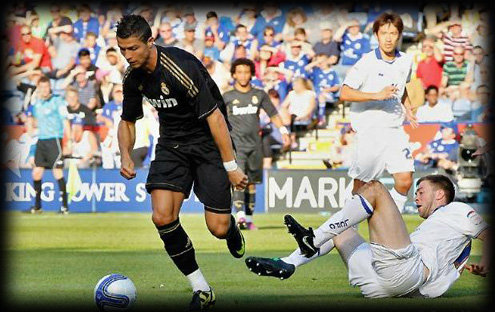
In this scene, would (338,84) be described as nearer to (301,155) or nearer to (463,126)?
(301,155)

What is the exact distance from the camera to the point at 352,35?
2406cm

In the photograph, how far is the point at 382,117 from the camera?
40.4ft

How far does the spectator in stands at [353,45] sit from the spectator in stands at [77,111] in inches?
233

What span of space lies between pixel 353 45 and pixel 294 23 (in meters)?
1.74

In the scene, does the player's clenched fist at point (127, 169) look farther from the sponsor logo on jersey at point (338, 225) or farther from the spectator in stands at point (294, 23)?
the spectator in stands at point (294, 23)

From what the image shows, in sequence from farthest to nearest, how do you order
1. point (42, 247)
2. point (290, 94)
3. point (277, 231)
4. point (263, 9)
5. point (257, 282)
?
point (263, 9) → point (290, 94) → point (277, 231) → point (42, 247) → point (257, 282)

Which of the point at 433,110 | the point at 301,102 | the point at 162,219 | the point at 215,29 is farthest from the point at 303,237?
the point at 215,29

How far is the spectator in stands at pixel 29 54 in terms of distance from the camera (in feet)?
84.6

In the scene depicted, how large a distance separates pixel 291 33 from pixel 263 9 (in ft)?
3.37

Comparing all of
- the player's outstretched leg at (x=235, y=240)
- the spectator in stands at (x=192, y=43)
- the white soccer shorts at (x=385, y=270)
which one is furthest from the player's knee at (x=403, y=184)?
the spectator in stands at (x=192, y=43)

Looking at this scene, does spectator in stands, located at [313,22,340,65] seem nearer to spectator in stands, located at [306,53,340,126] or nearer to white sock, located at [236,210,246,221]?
spectator in stands, located at [306,53,340,126]

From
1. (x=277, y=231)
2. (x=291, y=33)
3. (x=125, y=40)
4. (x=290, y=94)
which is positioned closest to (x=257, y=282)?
(x=125, y=40)

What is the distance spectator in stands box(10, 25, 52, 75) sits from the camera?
25781 millimetres

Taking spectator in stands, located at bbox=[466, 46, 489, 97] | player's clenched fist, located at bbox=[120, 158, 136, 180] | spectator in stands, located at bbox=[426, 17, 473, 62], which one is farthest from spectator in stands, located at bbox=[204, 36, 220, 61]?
player's clenched fist, located at bbox=[120, 158, 136, 180]
